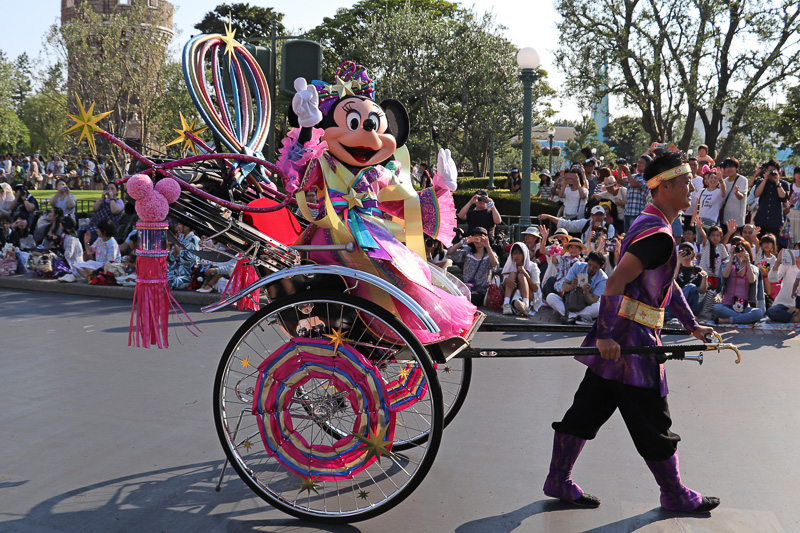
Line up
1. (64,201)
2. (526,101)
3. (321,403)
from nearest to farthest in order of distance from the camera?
(321,403) → (526,101) → (64,201)

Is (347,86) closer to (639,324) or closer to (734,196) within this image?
(639,324)

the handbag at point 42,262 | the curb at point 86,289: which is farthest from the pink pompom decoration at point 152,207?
the handbag at point 42,262

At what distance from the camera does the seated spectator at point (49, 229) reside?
12.0 m

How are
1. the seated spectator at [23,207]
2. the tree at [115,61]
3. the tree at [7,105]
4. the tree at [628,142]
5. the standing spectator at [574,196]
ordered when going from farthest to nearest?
the tree at [628,142]
the tree at [7,105]
the tree at [115,61]
the seated spectator at [23,207]
the standing spectator at [574,196]

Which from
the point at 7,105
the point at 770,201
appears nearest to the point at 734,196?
the point at 770,201

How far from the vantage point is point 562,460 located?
3619mm

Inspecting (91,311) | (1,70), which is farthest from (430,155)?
(1,70)

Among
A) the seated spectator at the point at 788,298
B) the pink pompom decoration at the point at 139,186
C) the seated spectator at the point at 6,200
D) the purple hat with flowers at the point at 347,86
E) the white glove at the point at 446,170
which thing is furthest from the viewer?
the seated spectator at the point at 6,200

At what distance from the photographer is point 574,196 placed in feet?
34.7

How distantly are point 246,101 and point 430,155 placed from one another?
22203 millimetres

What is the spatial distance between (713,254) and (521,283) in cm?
256

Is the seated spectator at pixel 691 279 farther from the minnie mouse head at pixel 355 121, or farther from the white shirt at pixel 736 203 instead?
the minnie mouse head at pixel 355 121

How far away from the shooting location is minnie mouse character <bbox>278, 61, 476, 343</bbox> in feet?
11.5

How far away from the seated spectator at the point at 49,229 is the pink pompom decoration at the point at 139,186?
31.7ft
